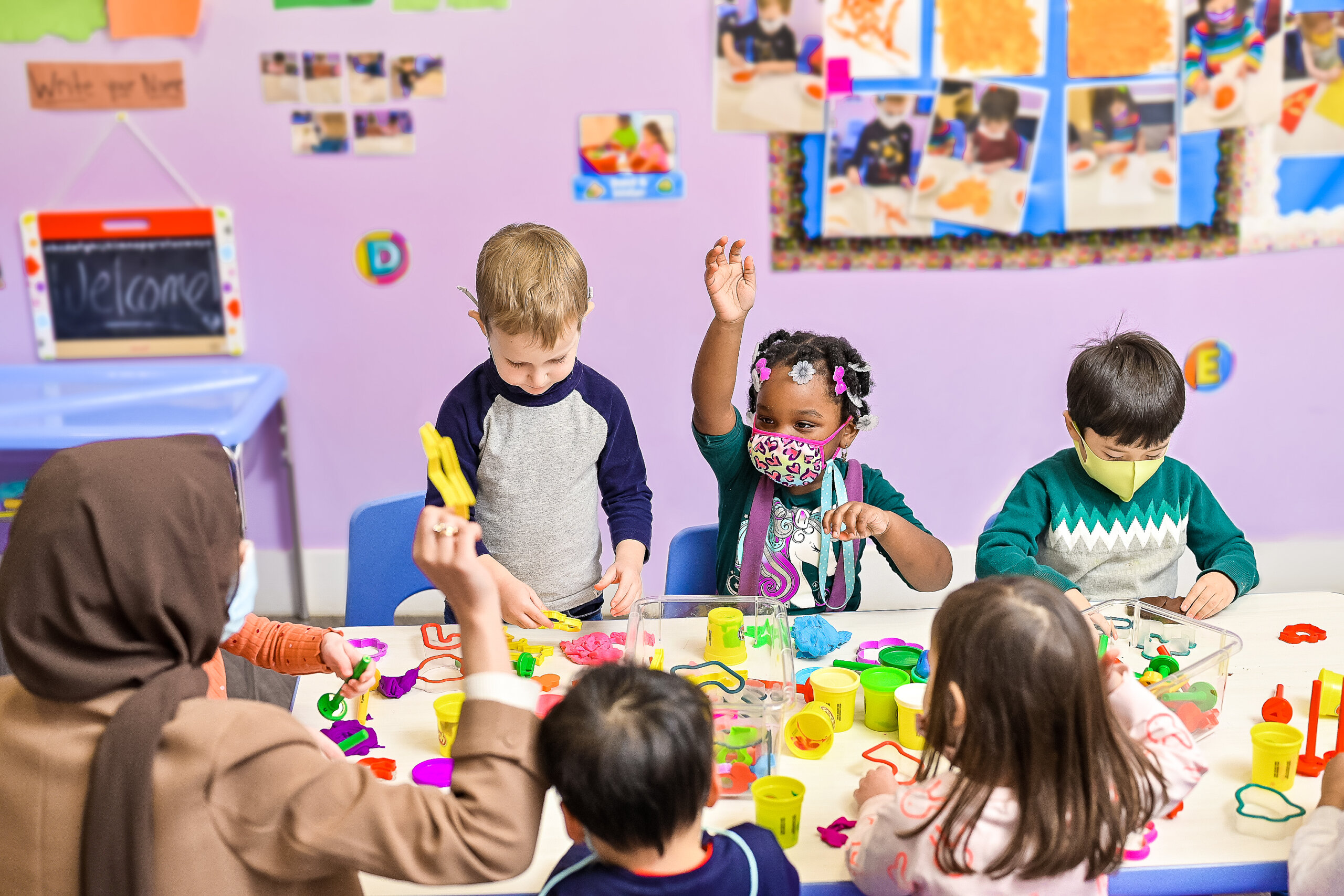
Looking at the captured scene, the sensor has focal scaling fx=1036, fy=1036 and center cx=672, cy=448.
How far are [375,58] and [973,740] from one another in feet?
8.42

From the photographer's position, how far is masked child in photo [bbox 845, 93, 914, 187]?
115 inches

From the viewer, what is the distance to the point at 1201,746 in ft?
4.41

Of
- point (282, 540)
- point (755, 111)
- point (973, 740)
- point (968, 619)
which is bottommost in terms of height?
point (282, 540)

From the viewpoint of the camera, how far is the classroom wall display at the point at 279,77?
2873 millimetres

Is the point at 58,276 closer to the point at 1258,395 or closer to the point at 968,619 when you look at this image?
the point at 968,619

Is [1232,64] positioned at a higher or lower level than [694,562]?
higher

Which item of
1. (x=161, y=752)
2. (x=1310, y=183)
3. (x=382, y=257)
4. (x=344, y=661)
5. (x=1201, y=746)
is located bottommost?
(x=1201, y=746)

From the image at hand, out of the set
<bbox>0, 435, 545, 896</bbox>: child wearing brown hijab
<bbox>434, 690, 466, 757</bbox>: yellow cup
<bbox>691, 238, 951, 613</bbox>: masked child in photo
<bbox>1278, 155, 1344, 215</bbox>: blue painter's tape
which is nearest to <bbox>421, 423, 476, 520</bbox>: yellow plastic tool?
<bbox>0, 435, 545, 896</bbox>: child wearing brown hijab

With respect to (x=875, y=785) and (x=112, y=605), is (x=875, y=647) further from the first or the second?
(x=112, y=605)

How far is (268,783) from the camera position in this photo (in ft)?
2.83

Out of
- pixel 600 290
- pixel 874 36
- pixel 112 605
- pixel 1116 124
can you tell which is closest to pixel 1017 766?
pixel 112 605

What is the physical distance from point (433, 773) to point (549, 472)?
648 mm

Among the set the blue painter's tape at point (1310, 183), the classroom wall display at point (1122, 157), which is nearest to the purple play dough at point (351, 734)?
the classroom wall display at point (1122, 157)

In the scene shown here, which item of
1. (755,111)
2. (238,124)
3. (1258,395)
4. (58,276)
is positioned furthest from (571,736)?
(1258,395)
